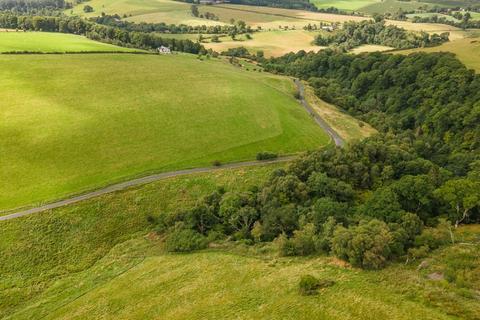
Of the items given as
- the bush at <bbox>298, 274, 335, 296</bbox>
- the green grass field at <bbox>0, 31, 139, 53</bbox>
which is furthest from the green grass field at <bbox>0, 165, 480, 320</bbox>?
the green grass field at <bbox>0, 31, 139, 53</bbox>

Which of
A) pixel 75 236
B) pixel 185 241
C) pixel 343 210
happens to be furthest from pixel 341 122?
pixel 75 236

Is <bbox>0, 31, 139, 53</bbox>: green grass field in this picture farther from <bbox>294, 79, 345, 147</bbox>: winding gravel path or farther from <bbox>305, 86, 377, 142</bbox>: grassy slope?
<bbox>305, 86, 377, 142</bbox>: grassy slope

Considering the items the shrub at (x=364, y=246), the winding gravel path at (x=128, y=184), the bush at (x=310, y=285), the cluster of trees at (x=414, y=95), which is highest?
the cluster of trees at (x=414, y=95)

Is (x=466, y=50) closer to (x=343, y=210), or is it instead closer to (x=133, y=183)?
(x=343, y=210)

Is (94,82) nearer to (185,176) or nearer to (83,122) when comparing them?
(83,122)

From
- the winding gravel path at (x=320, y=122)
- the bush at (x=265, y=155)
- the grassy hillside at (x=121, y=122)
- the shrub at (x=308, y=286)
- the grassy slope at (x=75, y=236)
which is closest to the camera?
the shrub at (x=308, y=286)

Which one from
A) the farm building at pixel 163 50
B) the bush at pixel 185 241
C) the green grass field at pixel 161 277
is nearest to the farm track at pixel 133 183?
the green grass field at pixel 161 277

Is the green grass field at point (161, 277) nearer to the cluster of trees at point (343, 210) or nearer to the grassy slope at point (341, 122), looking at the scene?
the cluster of trees at point (343, 210)
